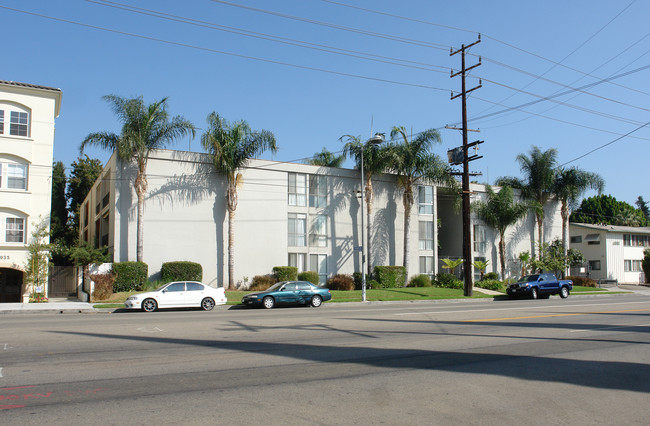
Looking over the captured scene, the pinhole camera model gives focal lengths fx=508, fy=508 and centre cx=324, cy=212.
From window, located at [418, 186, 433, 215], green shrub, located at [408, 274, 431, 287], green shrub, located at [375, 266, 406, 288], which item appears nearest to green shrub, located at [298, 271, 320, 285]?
green shrub, located at [375, 266, 406, 288]

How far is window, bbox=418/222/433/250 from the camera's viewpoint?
41.7 m

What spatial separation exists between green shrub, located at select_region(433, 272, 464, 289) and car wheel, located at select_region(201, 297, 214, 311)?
67.7 ft

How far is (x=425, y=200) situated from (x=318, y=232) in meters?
10.5

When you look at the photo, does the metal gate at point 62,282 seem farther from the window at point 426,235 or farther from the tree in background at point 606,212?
the tree in background at point 606,212

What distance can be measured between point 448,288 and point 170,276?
19810 mm

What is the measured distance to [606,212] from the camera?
81375 mm

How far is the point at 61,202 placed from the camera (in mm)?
50688

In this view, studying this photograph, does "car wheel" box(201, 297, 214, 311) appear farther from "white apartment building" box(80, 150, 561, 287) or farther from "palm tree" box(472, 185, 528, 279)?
"palm tree" box(472, 185, 528, 279)

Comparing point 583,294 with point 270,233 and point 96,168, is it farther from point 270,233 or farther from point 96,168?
point 96,168

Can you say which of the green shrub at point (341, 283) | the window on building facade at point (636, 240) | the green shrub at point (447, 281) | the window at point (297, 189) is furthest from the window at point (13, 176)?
the window on building facade at point (636, 240)

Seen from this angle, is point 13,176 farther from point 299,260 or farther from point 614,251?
point 614,251

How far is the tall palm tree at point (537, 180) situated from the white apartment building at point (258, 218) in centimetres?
783

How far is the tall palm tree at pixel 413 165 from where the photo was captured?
36.6 metres

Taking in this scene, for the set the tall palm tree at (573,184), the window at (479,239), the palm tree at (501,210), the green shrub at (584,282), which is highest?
the tall palm tree at (573,184)
